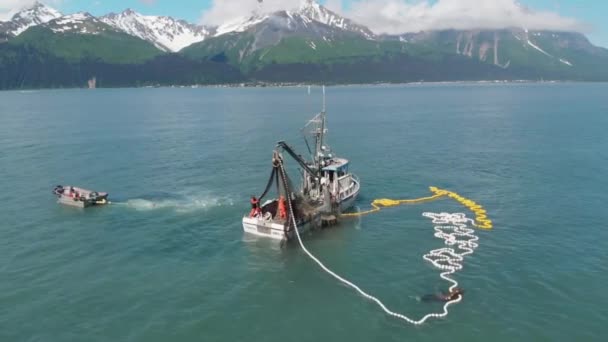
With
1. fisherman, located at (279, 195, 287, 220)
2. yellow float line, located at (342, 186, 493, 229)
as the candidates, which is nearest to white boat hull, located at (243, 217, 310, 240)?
fisherman, located at (279, 195, 287, 220)

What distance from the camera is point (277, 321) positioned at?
4325cm

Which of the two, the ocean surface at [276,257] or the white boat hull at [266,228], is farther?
the white boat hull at [266,228]

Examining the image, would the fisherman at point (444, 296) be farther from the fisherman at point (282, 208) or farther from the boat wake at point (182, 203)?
the boat wake at point (182, 203)

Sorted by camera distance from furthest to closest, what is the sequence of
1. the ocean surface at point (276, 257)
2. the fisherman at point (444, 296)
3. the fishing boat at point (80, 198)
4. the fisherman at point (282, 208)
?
the fishing boat at point (80, 198)
the fisherman at point (282, 208)
the fisherman at point (444, 296)
the ocean surface at point (276, 257)

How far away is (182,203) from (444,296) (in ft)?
150

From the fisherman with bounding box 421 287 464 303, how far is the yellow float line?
70.3ft

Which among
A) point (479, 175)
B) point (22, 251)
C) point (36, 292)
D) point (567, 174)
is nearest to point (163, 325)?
point (36, 292)

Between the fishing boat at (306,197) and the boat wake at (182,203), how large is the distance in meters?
12.3

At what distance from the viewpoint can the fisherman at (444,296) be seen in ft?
149

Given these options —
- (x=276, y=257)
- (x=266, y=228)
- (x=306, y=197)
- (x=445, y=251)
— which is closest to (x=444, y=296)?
(x=445, y=251)

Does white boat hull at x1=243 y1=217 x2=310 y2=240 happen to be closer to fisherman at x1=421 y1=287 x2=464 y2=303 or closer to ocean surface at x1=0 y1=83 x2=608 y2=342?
ocean surface at x1=0 y1=83 x2=608 y2=342

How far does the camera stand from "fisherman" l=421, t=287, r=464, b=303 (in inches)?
1783

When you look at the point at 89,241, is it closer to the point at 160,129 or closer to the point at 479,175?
the point at 479,175

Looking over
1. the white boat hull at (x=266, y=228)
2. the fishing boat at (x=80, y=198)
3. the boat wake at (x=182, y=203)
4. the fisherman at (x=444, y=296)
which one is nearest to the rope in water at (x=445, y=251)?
the fisherman at (x=444, y=296)
